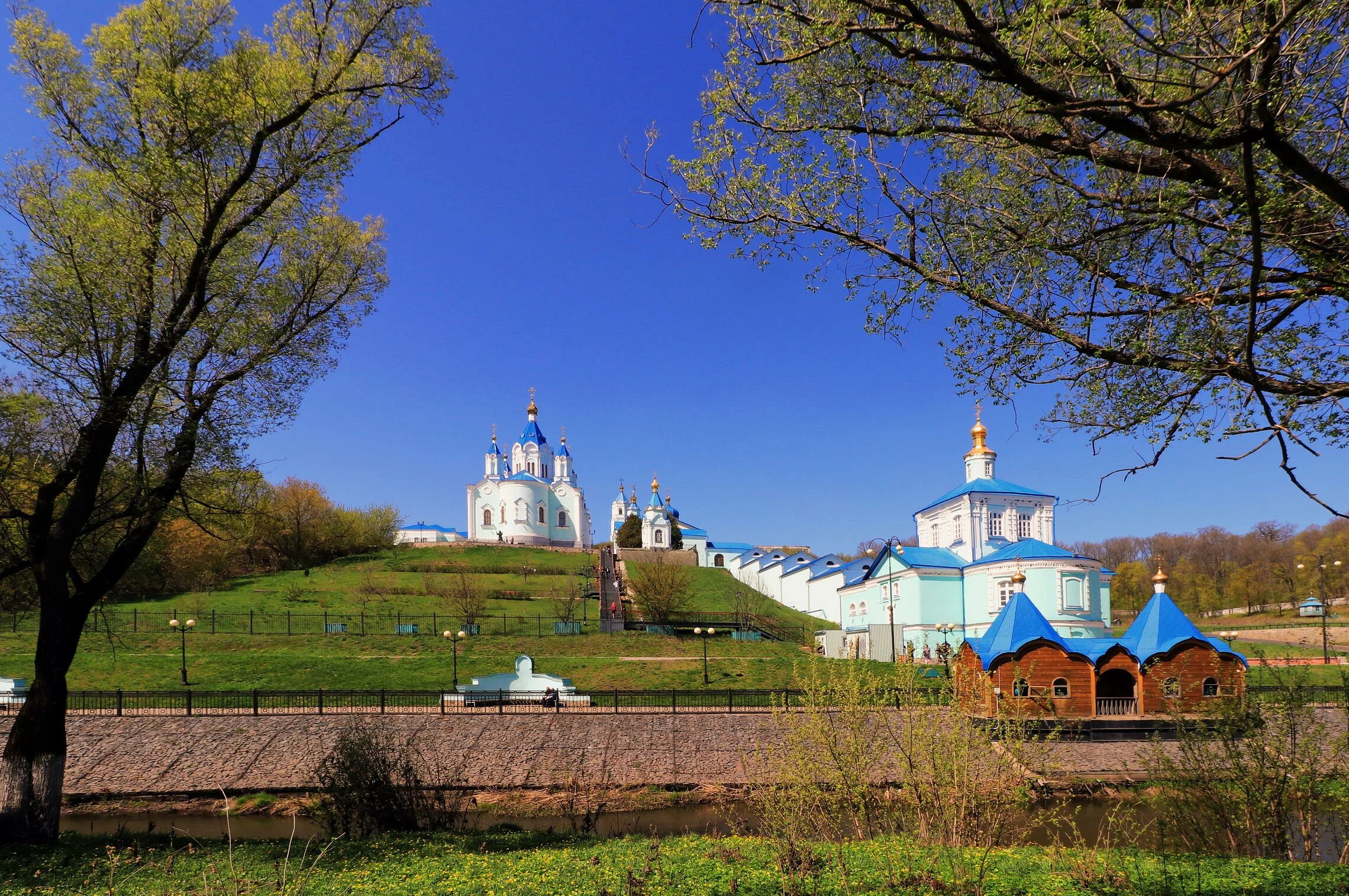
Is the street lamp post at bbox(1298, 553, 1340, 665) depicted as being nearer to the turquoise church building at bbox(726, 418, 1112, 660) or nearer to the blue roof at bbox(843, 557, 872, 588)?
the turquoise church building at bbox(726, 418, 1112, 660)

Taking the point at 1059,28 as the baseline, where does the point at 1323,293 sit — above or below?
below

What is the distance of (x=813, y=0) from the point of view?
→ 515 centimetres

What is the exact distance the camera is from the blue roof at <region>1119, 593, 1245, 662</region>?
2239 cm

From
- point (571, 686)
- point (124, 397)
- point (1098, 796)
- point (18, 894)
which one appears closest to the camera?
point (18, 894)

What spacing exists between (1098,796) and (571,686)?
47.1 ft

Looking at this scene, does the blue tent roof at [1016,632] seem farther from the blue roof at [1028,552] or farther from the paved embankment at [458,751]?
the blue roof at [1028,552]

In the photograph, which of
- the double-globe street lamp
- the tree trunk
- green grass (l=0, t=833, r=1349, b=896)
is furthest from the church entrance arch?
the tree trunk

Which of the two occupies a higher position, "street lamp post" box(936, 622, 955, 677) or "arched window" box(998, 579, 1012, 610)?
"arched window" box(998, 579, 1012, 610)

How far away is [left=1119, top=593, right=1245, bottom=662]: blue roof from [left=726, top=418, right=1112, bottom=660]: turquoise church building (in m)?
10.0

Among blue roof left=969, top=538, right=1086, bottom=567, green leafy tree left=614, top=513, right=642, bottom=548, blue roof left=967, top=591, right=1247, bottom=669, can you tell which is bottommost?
blue roof left=967, top=591, right=1247, bottom=669

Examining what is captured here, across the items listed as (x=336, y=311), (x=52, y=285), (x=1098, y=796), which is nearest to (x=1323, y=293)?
(x=336, y=311)

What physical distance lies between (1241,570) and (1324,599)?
129 ft

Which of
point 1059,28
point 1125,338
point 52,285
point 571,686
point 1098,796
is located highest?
point 52,285

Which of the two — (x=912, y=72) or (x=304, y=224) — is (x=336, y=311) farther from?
(x=912, y=72)
